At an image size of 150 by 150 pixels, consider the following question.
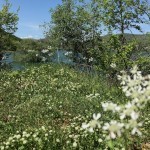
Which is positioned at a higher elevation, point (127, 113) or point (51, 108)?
point (127, 113)

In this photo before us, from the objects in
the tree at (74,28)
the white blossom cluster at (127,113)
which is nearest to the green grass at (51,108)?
the white blossom cluster at (127,113)

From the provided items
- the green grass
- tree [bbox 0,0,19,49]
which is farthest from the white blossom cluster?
tree [bbox 0,0,19,49]

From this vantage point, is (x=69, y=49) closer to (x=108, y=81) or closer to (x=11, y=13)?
(x=11, y=13)

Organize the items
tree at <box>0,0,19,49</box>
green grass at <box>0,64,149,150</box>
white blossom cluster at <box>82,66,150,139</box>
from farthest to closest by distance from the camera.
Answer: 1. tree at <box>0,0,19,49</box>
2. green grass at <box>0,64,149,150</box>
3. white blossom cluster at <box>82,66,150,139</box>

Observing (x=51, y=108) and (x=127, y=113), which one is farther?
(x=51, y=108)

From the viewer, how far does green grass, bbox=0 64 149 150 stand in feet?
32.1

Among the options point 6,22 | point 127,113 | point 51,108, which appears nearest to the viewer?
point 127,113

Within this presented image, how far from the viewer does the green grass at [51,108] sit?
980 cm

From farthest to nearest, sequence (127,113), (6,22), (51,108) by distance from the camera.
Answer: (6,22)
(51,108)
(127,113)

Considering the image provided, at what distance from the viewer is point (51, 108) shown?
1342 cm

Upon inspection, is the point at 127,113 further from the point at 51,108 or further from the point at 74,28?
the point at 74,28

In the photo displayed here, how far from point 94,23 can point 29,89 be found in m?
22.5

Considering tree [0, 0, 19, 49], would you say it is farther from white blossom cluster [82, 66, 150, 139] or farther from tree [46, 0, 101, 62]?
white blossom cluster [82, 66, 150, 139]

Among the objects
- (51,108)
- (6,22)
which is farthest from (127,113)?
(6,22)
